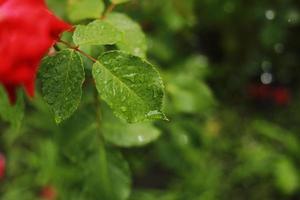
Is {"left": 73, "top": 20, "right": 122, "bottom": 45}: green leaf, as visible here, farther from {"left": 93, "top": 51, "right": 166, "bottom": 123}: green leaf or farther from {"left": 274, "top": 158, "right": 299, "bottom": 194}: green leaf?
{"left": 274, "top": 158, "right": 299, "bottom": 194}: green leaf

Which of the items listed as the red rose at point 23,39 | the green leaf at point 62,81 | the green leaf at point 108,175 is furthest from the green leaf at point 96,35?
the green leaf at point 108,175

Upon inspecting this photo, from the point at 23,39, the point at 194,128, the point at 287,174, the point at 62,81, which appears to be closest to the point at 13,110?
the point at 62,81

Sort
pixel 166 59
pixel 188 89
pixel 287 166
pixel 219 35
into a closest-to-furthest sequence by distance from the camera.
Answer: pixel 188 89 < pixel 166 59 < pixel 287 166 < pixel 219 35

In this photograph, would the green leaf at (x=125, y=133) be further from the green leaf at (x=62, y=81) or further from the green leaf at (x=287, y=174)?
the green leaf at (x=287, y=174)

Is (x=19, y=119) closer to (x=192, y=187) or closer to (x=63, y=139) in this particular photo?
(x=63, y=139)

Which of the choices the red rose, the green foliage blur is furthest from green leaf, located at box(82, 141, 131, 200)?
the red rose

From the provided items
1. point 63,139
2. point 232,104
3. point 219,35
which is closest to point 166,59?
point 63,139
